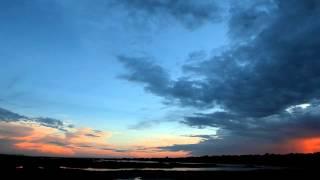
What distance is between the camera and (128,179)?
47.8 metres

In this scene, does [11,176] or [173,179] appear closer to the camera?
[11,176]

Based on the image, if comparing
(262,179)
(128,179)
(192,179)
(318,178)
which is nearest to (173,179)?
(192,179)

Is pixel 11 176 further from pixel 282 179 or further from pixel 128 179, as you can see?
pixel 282 179

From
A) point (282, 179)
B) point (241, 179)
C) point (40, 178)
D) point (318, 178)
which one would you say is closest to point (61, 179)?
point (40, 178)

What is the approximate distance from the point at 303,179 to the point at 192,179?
514 inches

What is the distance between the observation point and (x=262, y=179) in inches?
1801

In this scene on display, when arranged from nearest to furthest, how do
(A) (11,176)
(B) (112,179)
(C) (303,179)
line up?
1. (A) (11,176)
2. (C) (303,179)
3. (B) (112,179)

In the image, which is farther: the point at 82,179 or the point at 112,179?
the point at 112,179

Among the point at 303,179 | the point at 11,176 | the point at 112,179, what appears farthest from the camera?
the point at 112,179

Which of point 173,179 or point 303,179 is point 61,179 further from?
point 303,179

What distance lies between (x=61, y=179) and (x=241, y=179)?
2181cm

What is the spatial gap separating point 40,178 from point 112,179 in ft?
30.8

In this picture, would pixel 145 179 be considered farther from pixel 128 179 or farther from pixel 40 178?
pixel 40 178

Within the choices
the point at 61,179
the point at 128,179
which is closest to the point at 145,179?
the point at 128,179
